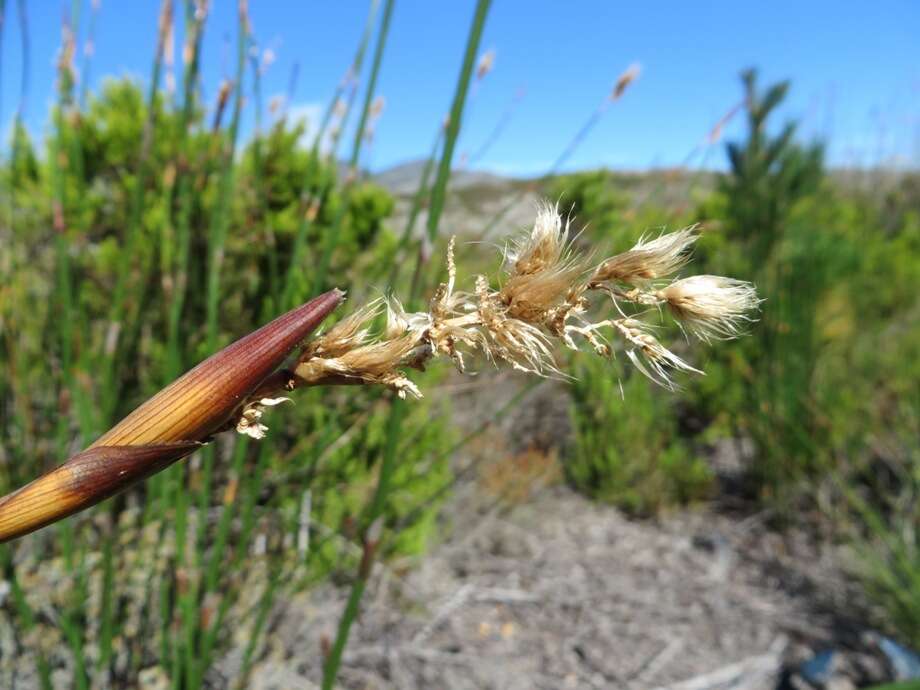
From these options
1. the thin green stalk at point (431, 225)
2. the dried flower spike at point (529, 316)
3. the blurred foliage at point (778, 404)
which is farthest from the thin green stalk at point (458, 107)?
the blurred foliage at point (778, 404)

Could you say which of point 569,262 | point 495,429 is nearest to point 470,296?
point 569,262

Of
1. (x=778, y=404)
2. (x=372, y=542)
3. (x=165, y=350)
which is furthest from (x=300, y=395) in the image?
(x=778, y=404)

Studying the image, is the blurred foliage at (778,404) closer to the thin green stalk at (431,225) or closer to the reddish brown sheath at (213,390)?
the thin green stalk at (431,225)

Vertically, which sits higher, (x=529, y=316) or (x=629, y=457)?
(x=529, y=316)

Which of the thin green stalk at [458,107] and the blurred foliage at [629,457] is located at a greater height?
the thin green stalk at [458,107]

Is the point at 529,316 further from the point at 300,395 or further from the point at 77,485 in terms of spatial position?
the point at 300,395

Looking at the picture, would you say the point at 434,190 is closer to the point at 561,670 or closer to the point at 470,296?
the point at 470,296
